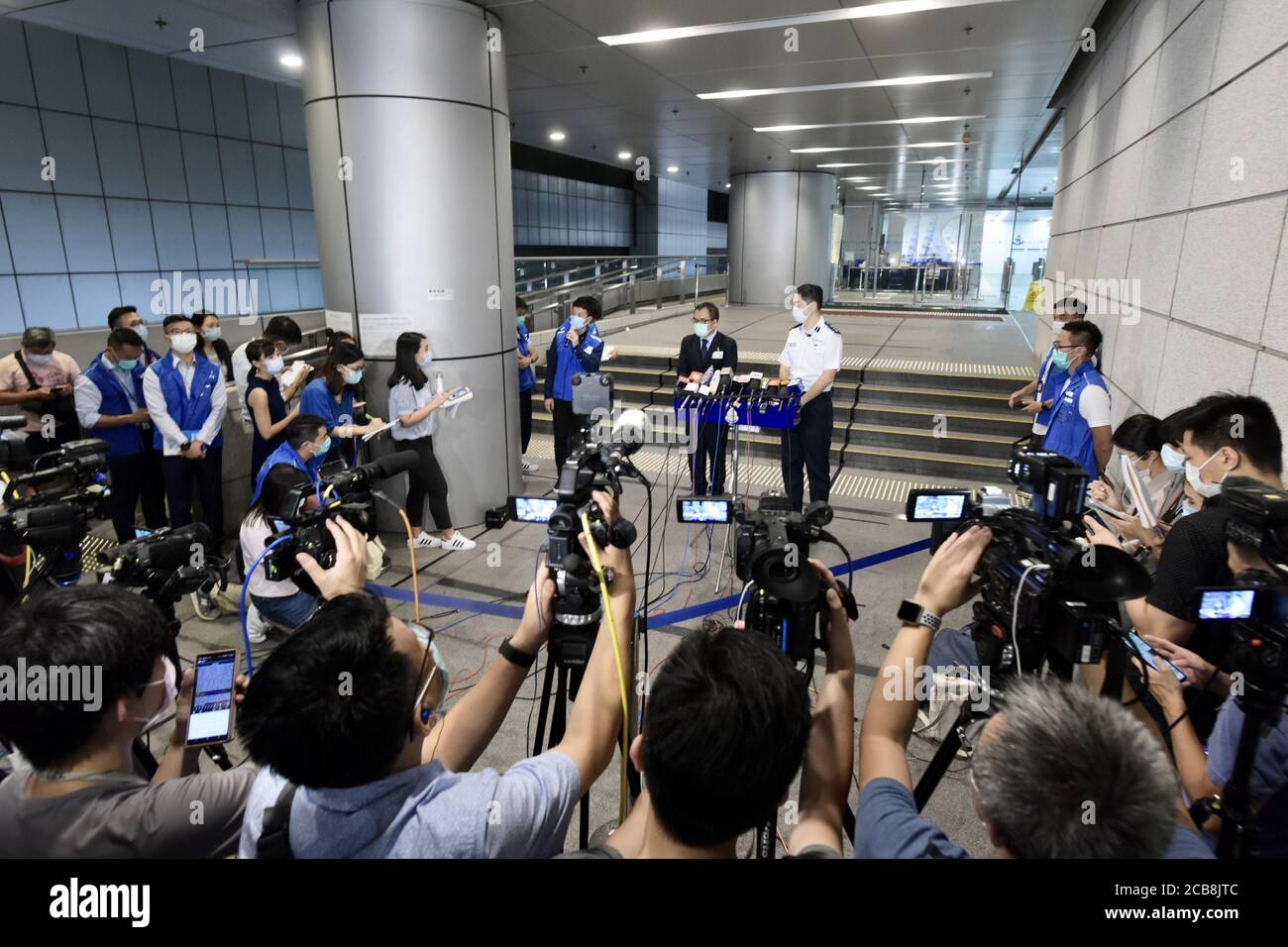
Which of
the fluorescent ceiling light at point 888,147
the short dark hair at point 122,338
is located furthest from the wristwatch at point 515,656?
the fluorescent ceiling light at point 888,147

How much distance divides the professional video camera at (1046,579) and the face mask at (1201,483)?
808 mm

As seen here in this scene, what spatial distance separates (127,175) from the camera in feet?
28.3

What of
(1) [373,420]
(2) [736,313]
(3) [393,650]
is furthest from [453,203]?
(2) [736,313]

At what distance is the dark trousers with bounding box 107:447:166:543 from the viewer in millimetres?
4625

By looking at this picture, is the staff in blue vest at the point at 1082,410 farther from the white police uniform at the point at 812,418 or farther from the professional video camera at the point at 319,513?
the professional video camera at the point at 319,513

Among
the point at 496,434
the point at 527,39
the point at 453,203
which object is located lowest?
the point at 496,434

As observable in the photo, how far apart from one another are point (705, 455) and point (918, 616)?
4.51 metres

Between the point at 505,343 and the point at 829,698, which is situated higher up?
the point at 505,343

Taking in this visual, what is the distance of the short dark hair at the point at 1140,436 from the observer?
3.04 metres
